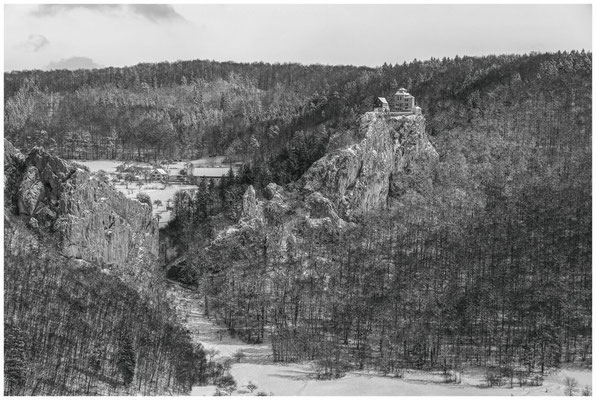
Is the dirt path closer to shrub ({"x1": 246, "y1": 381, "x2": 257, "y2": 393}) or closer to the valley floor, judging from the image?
the valley floor

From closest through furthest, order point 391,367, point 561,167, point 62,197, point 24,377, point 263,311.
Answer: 1. point 24,377
2. point 391,367
3. point 263,311
4. point 62,197
5. point 561,167

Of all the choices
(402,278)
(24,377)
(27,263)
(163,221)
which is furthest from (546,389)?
(163,221)

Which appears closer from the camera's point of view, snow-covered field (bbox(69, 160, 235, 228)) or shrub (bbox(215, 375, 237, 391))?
shrub (bbox(215, 375, 237, 391))

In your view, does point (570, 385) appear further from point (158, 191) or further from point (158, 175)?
point (158, 175)

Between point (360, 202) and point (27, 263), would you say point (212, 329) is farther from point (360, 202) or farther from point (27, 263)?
point (360, 202)

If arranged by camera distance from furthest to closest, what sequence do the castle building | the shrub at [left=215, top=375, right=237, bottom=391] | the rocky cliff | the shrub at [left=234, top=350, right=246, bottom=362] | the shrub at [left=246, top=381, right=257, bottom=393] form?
the castle building → the rocky cliff → the shrub at [left=234, top=350, right=246, bottom=362] → the shrub at [left=215, top=375, right=237, bottom=391] → the shrub at [left=246, top=381, right=257, bottom=393]

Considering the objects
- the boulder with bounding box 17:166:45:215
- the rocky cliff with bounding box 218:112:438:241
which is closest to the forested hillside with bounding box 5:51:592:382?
the rocky cliff with bounding box 218:112:438:241
